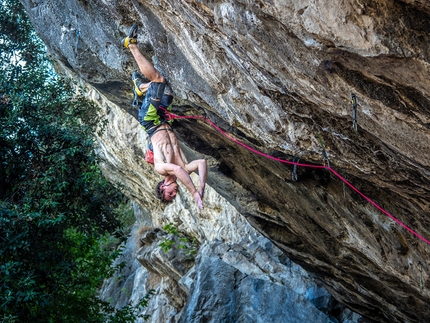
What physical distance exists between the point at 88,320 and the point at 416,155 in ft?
27.3

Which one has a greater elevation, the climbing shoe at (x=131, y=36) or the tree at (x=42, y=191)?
the climbing shoe at (x=131, y=36)

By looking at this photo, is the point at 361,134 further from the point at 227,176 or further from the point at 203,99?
the point at 227,176

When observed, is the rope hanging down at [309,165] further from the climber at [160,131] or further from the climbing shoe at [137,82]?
the climbing shoe at [137,82]

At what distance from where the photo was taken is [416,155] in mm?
5094

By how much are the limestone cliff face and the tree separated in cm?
98

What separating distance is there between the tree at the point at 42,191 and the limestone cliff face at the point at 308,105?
0.98 meters

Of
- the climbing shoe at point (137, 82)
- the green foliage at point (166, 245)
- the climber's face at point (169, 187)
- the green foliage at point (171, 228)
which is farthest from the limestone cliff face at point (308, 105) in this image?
the green foliage at point (171, 228)

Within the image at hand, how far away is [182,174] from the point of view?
691cm

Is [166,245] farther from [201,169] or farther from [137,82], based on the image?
[201,169]

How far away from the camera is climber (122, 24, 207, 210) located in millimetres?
6984

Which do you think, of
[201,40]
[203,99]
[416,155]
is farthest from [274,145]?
[416,155]

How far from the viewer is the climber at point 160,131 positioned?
6.98m

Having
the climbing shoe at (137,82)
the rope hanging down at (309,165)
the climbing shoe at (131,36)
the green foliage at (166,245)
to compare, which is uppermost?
the climbing shoe at (131,36)

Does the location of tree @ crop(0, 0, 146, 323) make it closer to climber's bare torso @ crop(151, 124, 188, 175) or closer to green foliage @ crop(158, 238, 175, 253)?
climber's bare torso @ crop(151, 124, 188, 175)
